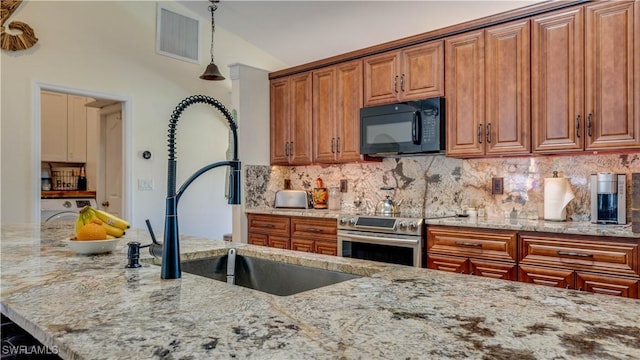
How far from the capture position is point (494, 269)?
2.69 m

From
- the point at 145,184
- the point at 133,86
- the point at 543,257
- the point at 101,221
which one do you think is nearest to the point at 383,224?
the point at 543,257

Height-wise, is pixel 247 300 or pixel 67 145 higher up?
pixel 67 145

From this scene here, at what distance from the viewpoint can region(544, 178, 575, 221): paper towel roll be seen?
9.34ft

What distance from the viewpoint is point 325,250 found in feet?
12.0

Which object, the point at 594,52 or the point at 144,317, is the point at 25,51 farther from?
the point at 594,52

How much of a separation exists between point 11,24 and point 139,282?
12.1 ft

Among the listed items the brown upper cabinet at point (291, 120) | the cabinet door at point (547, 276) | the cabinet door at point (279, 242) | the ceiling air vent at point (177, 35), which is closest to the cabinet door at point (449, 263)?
the cabinet door at point (547, 276)

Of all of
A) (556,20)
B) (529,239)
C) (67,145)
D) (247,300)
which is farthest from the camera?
(67,145)

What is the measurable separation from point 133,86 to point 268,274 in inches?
143

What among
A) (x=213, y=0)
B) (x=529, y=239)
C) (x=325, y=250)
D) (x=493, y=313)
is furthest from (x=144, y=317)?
(x=213, y=0)

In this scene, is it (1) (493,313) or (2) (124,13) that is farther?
(2) (124,13)

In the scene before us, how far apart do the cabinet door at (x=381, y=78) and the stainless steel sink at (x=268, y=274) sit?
2375mm

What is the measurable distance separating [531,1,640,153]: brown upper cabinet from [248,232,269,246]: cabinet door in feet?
8.26

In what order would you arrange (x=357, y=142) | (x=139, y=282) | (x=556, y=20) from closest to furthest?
(x=139, y=282) < (x=556, y=20) < (x=357, y=142)
